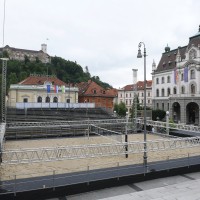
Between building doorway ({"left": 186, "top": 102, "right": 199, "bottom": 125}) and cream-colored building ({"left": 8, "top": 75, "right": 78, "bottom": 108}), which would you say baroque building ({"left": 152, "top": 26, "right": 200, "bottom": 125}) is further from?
cream-colored building ({"left": 8, "top": 75, "right": 78, "bottom": 108})

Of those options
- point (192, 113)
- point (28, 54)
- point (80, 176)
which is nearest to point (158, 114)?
point (192, 113)

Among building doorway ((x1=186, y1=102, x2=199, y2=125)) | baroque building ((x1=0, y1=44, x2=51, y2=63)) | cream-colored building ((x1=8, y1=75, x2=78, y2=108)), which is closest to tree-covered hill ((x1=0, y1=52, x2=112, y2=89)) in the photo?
baroque building ((x1=0, y1=44, x2=51, y2=63))

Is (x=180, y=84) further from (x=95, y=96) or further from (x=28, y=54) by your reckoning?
(x=28, y=54)

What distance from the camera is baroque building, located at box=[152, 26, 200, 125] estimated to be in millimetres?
56194

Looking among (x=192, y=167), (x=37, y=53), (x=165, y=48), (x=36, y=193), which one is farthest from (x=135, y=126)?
(x=37, y=53)

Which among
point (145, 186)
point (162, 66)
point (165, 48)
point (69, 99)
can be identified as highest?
point (165, 48)

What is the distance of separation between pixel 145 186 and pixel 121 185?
5.11ft

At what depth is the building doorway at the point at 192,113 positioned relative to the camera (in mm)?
57906

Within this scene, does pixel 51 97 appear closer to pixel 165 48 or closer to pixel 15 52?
pixel 165 48

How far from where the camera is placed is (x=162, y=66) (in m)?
68.2

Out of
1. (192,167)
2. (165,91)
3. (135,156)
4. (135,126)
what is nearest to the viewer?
(192,167)

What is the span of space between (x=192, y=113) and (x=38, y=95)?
38196 millimetres

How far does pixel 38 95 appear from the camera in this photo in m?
63.1

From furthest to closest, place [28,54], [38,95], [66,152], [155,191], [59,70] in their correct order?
1. [28,54]
2. [59,70]
3. [38,95]
4. [66,152]
5. [155,191]
